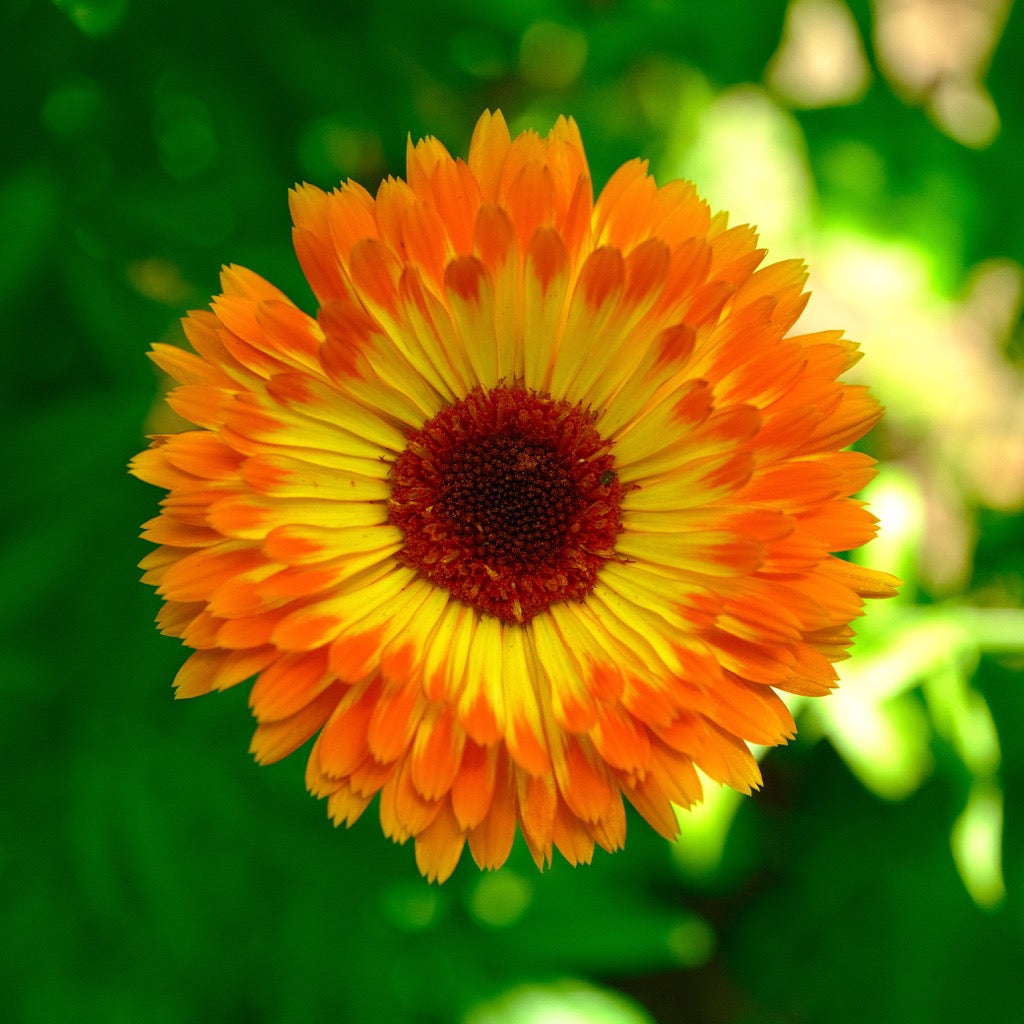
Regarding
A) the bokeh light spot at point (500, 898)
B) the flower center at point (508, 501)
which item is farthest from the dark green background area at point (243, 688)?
the flower center at point (508, 501)

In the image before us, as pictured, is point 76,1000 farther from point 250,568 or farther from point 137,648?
point 250,568

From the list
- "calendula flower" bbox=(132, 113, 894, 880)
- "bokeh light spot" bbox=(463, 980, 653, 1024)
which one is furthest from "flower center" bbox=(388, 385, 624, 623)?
"bokeh light spot" bbox=(463, 980, 653, 1024)

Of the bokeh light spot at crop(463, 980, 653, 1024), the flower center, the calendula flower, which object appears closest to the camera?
the calendula flower

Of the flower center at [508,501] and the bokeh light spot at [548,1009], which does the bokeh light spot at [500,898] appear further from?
the flower center at [508,501]

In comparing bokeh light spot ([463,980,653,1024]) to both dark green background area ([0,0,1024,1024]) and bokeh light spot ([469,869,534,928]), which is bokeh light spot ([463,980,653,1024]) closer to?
dark green background area ([0,0,1024,1024])

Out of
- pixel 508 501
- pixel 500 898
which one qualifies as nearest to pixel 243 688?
pixel 508 501

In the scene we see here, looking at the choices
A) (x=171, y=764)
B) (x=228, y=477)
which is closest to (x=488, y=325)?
(x=228, y=477)
